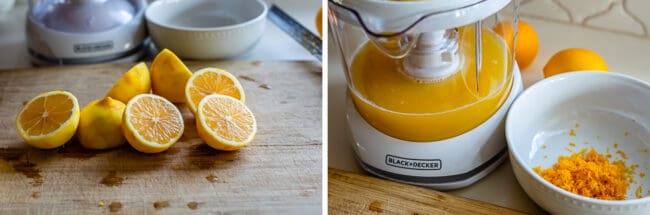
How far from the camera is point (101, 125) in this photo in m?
0.98

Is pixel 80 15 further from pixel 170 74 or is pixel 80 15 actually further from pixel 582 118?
pixel 582 118

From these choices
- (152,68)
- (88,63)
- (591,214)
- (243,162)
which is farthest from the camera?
(88,63)

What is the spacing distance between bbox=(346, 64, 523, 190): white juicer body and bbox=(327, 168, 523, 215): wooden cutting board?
3 centimetres

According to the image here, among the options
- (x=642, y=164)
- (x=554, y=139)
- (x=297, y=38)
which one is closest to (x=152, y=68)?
(x=297, y=38)

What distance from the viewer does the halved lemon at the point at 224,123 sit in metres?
0.97

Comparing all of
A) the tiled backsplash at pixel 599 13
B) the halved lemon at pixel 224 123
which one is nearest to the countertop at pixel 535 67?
the tiled backsplash at pixel 599 13

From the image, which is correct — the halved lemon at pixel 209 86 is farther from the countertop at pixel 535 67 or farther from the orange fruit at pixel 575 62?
the orange fruit at pixel 575 62

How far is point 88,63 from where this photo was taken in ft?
3.95

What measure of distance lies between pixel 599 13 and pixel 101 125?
2.44 ft

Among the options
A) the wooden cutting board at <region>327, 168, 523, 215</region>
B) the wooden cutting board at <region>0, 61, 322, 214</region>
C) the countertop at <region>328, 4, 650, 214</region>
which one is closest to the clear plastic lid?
the wooden cutting board at <region>0, 61, 322, 214</region>

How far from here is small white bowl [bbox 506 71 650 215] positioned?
1000 millimetres

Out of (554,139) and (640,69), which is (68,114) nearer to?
(554,139)

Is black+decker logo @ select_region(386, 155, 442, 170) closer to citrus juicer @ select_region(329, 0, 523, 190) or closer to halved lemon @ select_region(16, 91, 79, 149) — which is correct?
citrus juicer @ select_region(329, 0, 523, 190)

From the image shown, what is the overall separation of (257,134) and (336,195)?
0.51 ft
